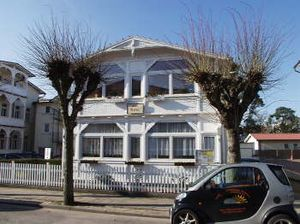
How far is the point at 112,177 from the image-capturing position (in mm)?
17891

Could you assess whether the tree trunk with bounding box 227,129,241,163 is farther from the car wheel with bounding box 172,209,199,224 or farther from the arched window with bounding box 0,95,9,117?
the arched window with bounding box 0,95,9,117

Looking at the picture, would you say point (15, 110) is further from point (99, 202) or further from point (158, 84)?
point (99, 202)

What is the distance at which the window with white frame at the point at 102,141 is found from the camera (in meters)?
20.7

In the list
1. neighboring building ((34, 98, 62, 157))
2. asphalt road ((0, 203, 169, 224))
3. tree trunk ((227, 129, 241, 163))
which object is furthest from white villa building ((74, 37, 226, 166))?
neighboring building ((34, 98, 62, 157))

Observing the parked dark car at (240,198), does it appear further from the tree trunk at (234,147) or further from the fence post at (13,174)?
the fence post at (13,174)

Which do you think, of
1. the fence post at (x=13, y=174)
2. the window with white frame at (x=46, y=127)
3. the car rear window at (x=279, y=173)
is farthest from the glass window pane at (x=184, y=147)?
the window with white frame at (x=46, y=127)

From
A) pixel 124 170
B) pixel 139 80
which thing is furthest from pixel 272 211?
pixel 139 80

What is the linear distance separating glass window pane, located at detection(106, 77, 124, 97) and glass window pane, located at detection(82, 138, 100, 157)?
2457 millimetres

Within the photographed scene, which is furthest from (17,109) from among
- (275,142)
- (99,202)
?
(99,202)

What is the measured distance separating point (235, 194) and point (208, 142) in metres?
9.84

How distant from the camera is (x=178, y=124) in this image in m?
19.8

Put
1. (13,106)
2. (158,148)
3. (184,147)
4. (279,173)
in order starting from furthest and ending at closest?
(13,106)
(158,148)
(184,147)
(279,173)

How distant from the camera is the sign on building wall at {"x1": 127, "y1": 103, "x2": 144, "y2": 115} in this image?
20125 mm

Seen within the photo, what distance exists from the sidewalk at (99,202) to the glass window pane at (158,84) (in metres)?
5.54
